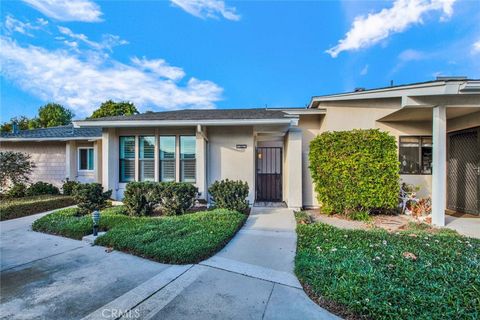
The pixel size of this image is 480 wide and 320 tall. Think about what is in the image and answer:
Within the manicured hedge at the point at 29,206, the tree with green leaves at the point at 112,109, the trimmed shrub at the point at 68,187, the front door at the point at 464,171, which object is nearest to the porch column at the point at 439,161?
the front door at the point at 464,171

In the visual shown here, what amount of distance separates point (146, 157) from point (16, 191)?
6186 millimetres

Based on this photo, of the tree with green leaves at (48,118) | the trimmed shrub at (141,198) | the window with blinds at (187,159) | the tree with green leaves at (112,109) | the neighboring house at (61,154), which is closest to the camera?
the trimmed shrub at (141,198)

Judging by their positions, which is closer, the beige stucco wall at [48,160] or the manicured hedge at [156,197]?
the manicured hedge at [156,197]

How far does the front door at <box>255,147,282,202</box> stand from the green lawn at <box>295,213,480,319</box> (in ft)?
16.2

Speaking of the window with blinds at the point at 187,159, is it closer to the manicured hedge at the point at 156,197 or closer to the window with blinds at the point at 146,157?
the window with blinds at the point at 146,157

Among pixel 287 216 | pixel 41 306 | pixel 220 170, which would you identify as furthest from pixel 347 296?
pixel 220 170

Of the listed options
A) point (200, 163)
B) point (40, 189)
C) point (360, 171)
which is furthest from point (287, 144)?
point (40, 189)

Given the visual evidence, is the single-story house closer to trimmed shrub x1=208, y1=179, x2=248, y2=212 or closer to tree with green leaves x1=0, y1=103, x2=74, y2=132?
trimmed shrub x1=208, y1=179, x2=248, y2=212

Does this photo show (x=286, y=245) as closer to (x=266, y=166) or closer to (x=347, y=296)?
(x=347, y=296)

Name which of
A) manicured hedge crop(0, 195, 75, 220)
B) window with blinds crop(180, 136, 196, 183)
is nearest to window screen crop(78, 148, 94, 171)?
manicured hedge crop(0, 195, 75, 220)

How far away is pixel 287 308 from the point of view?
8.54 feet

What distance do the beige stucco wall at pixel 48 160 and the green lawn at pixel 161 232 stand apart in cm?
558

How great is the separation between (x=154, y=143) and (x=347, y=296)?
7.86m

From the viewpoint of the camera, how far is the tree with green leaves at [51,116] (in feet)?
95.1
